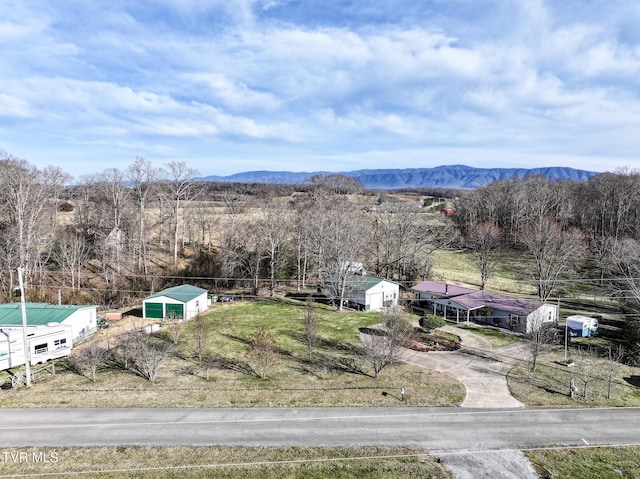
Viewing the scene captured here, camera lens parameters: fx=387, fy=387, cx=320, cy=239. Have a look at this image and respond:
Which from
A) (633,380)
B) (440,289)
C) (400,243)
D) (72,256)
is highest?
(400,243)

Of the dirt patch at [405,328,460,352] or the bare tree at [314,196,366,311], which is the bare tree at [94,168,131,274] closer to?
the bare tree at [314,196,366,311]

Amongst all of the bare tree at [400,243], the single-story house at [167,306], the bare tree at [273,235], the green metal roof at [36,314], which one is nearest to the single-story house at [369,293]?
the bare tree at [400,243]

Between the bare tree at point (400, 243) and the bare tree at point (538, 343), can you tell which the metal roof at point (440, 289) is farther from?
the bare tree at point (538, 343)

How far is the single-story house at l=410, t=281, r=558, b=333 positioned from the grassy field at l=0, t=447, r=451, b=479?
22.0 m

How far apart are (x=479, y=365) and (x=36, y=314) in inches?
1351

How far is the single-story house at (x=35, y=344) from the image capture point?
25784 mm

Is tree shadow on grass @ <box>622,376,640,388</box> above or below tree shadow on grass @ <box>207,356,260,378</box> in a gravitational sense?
below

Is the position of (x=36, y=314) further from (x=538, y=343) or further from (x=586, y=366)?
(x=586, y=366)

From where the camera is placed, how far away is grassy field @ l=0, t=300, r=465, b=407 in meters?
21.6

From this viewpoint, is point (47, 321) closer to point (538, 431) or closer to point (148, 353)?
point (148, 353)

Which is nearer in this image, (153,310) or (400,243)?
(153,310)

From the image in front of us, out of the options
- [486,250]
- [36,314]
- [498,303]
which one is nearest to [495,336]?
[498,303]

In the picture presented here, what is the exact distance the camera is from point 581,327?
34.8 meters

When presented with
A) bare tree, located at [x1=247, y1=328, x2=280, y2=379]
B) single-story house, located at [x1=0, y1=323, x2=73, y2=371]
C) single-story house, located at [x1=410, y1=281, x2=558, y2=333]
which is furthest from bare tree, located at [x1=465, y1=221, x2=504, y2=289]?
single-story house, located at [x1=0, y1=323, x2=73, y2=371]
